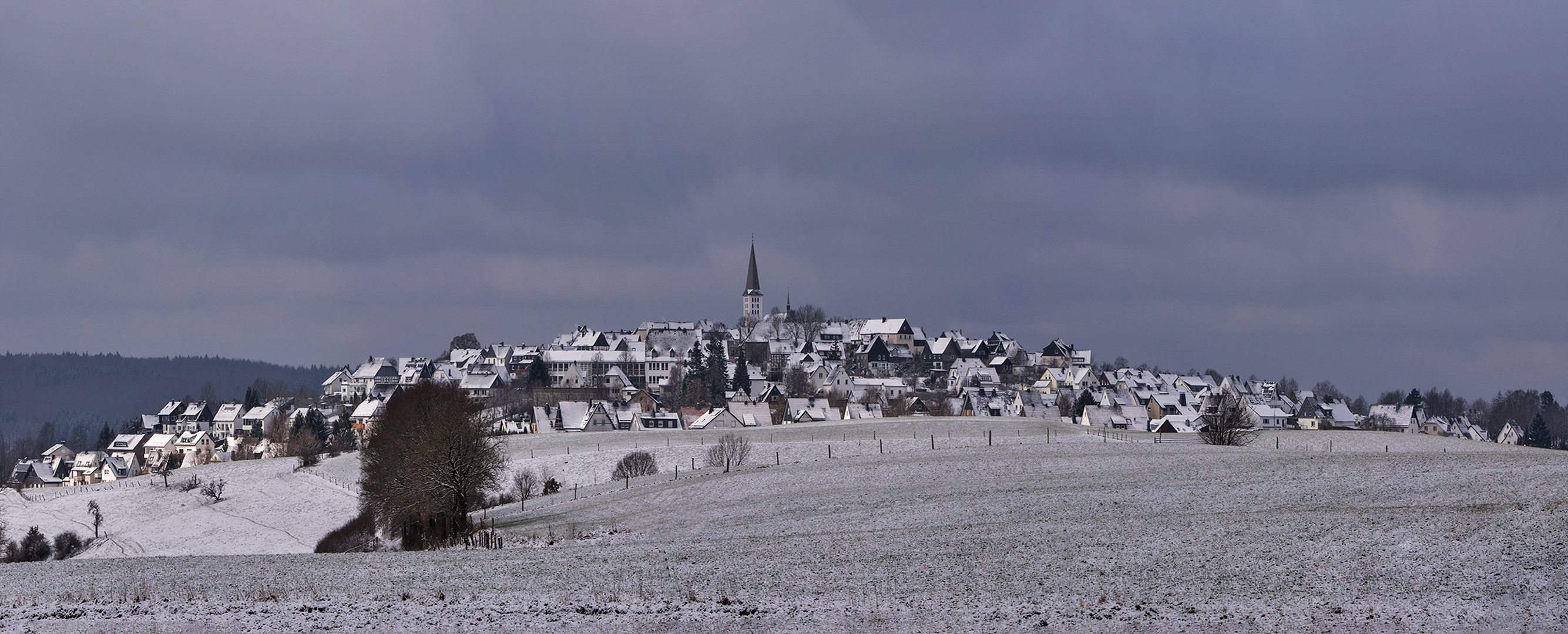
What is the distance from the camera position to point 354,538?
2542 inches

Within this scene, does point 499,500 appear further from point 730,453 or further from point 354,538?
point 730,453

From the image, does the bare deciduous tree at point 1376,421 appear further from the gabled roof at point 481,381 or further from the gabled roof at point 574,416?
the gabled roof at point 481,381

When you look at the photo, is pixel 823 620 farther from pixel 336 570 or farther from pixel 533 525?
pixel 533 525

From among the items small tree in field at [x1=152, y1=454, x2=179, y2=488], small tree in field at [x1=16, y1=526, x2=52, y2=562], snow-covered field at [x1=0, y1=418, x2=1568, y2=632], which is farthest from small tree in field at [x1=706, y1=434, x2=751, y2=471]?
small tree in field at [x1=152, y1=454, x2=179, y2=488]

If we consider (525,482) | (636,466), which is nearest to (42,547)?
(525,482)

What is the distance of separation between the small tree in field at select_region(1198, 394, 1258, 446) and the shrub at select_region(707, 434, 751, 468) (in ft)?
106

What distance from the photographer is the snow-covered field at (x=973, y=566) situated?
23.9 m

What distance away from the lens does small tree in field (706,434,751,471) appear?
77062 mm

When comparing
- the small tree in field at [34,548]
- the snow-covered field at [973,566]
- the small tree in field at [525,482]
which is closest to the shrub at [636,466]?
the small tree in field at [525,482]

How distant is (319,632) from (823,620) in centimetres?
1001

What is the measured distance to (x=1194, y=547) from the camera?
97.2 feet

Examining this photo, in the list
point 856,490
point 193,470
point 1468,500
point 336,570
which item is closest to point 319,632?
point 336,570

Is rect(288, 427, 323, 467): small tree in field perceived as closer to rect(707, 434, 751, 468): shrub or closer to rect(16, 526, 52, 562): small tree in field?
rect(16, 526, 52, 562): small tree in field

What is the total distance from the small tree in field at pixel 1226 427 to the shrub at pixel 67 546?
77.5 m
